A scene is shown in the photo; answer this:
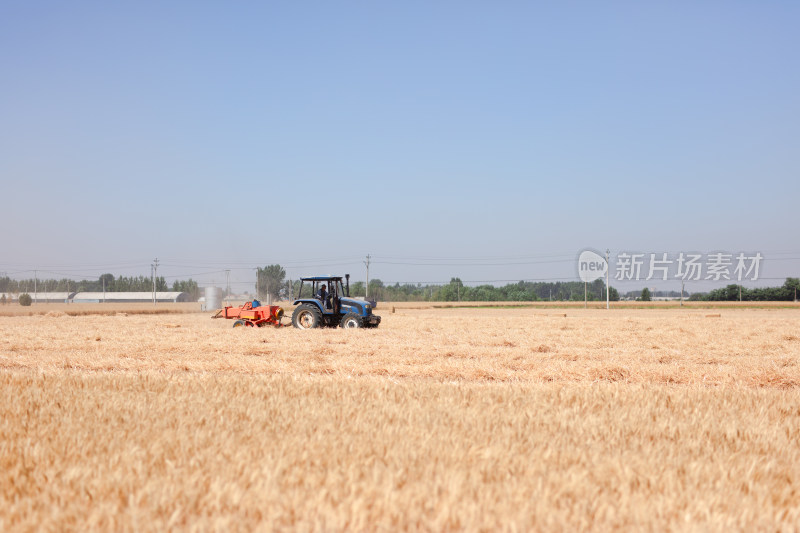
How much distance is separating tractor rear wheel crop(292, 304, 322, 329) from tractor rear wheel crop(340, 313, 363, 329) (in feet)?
2.89

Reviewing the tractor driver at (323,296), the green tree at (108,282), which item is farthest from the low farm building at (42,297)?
the tractor driver at (323,296)

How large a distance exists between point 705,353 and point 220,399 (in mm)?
11443

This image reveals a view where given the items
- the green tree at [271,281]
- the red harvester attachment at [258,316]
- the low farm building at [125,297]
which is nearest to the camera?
the red harvester attachment at [258,316]

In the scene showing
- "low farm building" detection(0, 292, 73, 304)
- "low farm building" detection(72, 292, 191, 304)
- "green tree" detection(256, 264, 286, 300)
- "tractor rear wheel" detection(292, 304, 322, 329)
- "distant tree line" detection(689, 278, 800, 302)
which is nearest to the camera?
"tractor rear wheel" detection(292, 304, 322, 329)

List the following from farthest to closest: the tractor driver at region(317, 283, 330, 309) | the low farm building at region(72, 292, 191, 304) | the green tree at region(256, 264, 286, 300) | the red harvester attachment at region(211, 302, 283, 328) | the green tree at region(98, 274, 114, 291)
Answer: the green tree at region(98, 274, 114, 291) → the low farm building at region(72, 292, 191, 304) → the green tree at region(256, 264, 286, 300) → the red harvester attachment at region(211, 302, 283, 328) → the tractor driver at region(317, 283, 330, 309)

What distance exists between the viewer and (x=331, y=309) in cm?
2150

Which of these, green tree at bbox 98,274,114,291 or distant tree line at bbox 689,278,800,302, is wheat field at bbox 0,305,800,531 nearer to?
distant tree line at bbox 689,278,800,302

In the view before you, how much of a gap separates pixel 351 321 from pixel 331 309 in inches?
34.2

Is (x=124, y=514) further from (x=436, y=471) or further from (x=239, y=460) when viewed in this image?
(x=436, y=471)

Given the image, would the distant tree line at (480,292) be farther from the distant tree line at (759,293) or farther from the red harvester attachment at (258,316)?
the red harvester attachment at (258,316)

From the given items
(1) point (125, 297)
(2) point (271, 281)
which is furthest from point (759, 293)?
(1) point (125, 297)

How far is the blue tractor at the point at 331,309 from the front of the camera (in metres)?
21.3

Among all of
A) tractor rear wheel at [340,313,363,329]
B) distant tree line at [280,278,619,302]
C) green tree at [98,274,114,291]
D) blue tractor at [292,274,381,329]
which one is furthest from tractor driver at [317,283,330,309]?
green tree at [98,274,114,291]

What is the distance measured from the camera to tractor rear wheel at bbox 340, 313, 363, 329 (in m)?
21.1
